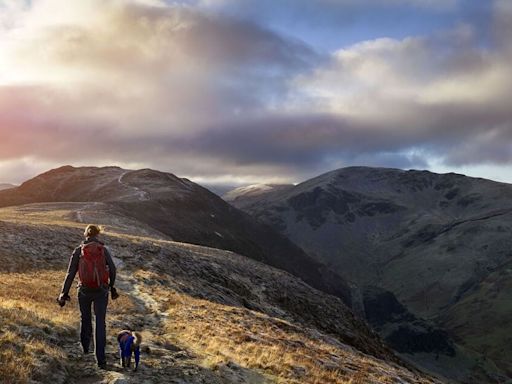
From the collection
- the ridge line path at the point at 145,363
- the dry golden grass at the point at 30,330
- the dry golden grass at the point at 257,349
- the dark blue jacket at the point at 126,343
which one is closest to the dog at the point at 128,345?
the dark blue jacket at the point at 126,343

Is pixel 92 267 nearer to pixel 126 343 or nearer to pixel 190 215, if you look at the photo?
pixel 126 343

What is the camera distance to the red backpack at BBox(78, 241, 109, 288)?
13.5 metres

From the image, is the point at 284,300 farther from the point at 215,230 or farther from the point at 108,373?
the point at 215,230

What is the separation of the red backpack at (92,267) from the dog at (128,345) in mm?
1459

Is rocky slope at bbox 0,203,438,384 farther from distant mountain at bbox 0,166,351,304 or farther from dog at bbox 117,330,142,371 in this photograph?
distant mountain at bbox 0,166,351,304

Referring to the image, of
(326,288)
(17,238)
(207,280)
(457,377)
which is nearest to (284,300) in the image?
(207,280)

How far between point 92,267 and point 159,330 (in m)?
8.10

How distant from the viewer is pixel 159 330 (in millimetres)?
20781

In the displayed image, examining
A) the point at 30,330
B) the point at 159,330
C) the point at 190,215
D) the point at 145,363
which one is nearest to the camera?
Result: the point at 145,363

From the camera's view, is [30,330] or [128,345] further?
[30,330]

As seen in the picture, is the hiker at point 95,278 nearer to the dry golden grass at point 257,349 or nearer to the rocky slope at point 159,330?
the rocky slope at point 159,330

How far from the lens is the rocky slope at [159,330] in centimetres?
1363

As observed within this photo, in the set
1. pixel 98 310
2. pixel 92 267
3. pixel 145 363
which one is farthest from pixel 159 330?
pixel 92 267

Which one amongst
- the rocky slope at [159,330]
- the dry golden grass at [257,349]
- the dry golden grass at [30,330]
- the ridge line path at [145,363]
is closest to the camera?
the dry golden grass at [30,330]
